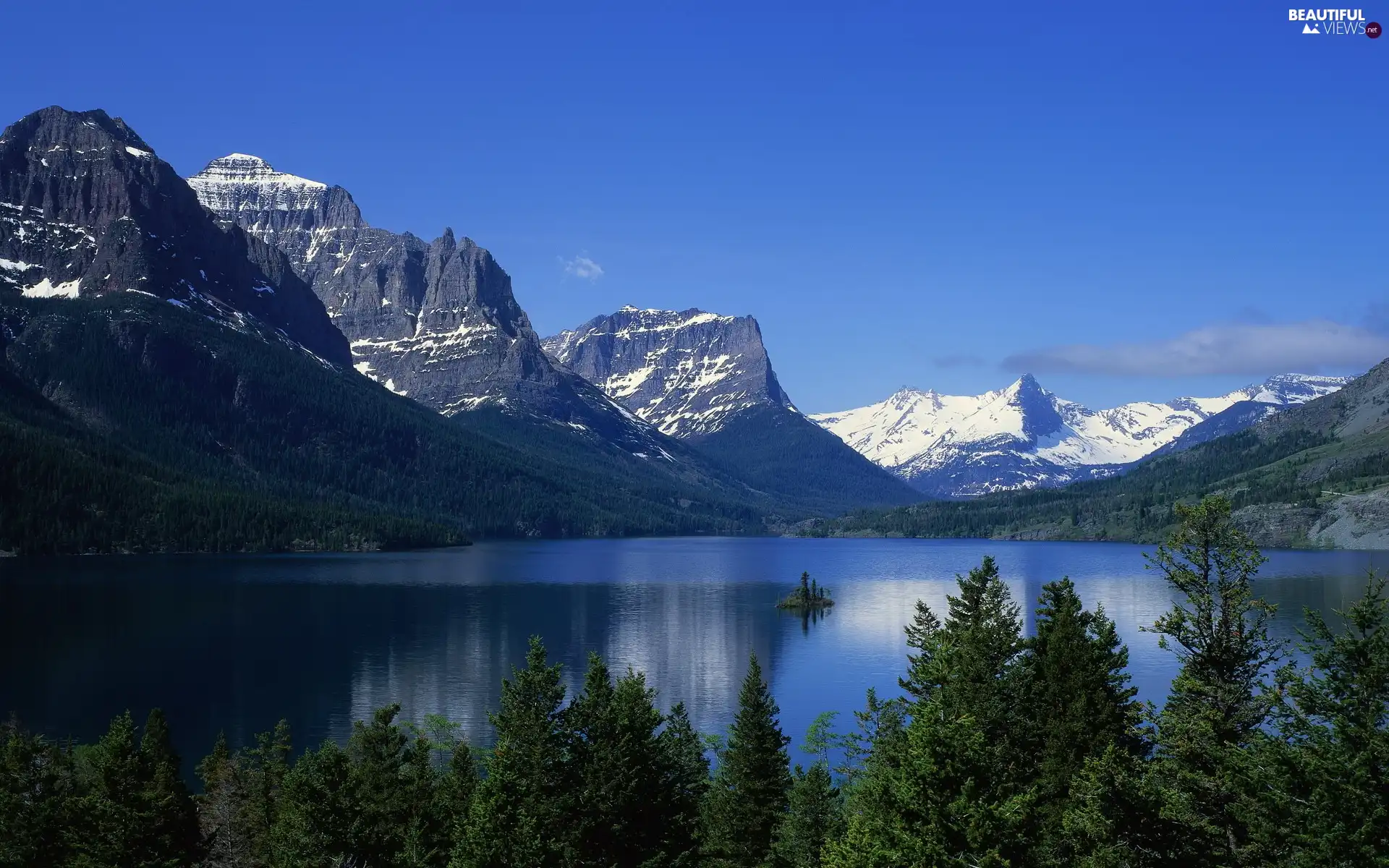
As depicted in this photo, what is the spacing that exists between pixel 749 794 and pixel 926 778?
23417 millimetres

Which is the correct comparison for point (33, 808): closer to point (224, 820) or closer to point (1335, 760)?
point (224, 820)

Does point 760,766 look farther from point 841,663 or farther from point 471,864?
point 841,663

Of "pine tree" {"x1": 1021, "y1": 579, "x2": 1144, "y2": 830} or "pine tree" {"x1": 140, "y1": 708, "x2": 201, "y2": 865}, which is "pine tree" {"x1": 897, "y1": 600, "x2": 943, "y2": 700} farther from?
"pine tree" {"x1": 140, "y1": 708, "x2": 201, "y2": 865}

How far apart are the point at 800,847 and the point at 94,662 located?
10781 cm

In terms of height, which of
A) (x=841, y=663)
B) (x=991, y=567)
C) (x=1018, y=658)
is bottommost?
(x=841, y=663)

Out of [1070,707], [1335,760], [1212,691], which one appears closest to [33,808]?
[1070,707]

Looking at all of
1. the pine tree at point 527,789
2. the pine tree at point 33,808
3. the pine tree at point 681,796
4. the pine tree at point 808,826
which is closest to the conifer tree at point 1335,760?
the pine tree at point 808,826

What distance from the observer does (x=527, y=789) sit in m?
47.3

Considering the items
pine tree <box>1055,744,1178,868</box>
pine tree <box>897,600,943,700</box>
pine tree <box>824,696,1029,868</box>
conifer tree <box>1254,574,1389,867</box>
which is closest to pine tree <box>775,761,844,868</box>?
pine tree <box>897,600,943,700</box>

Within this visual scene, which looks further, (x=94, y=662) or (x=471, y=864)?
(x=94, y=662)

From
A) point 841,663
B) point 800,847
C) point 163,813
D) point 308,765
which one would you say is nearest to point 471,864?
point 800,847

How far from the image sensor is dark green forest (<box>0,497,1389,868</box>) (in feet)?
106

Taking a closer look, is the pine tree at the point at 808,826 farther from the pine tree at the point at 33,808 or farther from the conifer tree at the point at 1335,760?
the pine tree at the point at 33,808

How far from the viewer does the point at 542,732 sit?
48.6m
